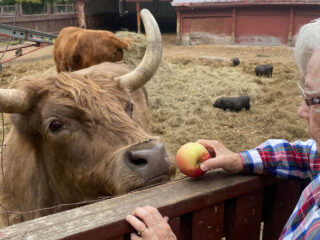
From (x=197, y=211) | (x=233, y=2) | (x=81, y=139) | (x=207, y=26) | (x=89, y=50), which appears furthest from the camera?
(x=207, y=26)

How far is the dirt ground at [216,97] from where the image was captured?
20.4ft

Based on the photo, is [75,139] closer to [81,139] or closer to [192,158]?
[81,139]


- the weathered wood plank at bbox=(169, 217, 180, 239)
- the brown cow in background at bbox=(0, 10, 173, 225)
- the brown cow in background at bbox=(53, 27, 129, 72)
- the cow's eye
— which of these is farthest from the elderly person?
the brown cow in background at bbox=(53, 27, 129, 72)

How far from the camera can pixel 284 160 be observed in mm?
1866

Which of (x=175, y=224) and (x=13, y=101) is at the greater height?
(x=13, y=101)

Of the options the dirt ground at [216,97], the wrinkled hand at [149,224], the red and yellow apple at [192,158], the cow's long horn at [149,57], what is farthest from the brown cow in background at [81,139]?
the dirt ground at [216,97]

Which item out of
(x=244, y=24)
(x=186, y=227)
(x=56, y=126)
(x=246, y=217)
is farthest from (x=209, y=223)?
(x=244, y=24)

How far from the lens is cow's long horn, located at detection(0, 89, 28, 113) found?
2336 millimetres

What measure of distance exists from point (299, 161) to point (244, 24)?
17479 mm

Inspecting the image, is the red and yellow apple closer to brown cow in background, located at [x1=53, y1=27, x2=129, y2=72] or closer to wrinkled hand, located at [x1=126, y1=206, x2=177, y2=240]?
wrinkled hand, located at [x1=126, y1=206, x2=177, y2=240]

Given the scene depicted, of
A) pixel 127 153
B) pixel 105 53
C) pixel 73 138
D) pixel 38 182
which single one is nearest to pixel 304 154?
pixel 127 153

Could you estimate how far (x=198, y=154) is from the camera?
1759mm

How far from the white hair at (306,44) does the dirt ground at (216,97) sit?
4145 millimetres

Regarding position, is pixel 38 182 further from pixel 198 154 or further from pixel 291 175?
pixel 291 175
